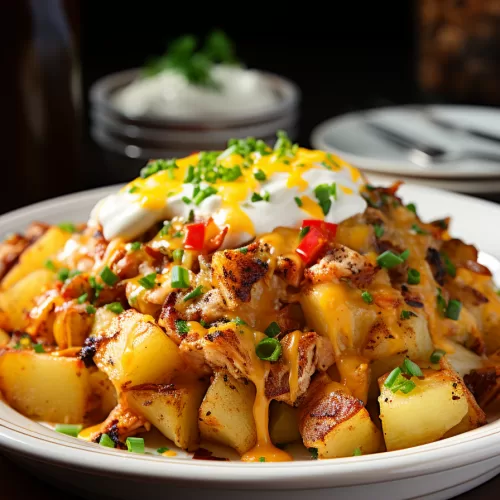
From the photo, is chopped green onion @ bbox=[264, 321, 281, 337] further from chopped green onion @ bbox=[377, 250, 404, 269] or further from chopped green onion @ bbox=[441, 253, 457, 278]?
chopped green onion @ bbox=[441, 253, 457, 278]

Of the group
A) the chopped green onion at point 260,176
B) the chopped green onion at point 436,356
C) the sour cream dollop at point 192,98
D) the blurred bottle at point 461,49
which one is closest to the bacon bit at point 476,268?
the chopped green onion at point 436,356

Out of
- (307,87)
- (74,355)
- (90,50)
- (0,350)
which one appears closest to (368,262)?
(74,355)

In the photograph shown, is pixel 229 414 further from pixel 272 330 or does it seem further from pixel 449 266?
pixel 449 266

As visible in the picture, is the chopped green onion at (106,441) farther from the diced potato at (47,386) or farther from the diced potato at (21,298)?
the diced potato at (21,298)

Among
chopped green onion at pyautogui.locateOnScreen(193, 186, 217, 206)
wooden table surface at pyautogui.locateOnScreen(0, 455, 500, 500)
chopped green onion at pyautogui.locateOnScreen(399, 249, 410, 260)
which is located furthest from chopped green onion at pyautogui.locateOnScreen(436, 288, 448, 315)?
chopped green onion at pyautogui.locateOnScreen(193, 186, 217, 206)

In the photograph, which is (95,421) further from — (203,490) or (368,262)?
(368,262)

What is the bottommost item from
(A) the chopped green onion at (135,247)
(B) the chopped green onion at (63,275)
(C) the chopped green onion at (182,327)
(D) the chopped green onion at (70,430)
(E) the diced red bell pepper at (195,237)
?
(D) the chopped green onion at (70,430)

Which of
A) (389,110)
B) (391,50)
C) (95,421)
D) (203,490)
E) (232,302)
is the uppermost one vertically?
(232,302)
